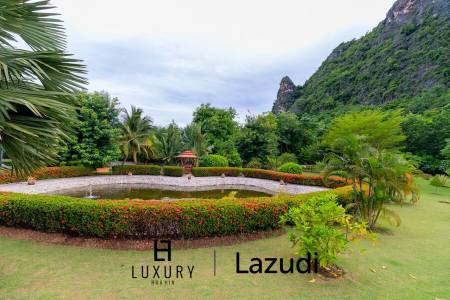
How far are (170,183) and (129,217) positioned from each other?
11.1m

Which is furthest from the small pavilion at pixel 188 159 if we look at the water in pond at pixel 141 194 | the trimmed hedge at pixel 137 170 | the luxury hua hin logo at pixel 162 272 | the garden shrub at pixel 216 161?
the luxury hua hin logo at pixel 162 272

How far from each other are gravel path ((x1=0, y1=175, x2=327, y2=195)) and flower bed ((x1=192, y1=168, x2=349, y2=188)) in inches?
12.1

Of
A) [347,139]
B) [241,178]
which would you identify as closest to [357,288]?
[347,139]

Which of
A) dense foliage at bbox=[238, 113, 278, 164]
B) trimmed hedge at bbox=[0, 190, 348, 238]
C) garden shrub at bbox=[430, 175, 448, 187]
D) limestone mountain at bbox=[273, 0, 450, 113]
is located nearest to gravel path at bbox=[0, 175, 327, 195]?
dense foliage at bbox=[238, 113, 278, 164]

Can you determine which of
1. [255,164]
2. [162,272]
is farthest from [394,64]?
[162,272]

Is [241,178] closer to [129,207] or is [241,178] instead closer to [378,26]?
[129,207]

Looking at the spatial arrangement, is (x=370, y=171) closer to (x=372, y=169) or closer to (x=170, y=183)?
(x=372, y=169)

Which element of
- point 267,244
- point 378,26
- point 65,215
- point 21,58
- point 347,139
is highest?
point 378,26

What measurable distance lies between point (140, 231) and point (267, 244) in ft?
7.72

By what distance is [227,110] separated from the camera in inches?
1150

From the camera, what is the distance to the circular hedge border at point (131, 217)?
466 centimetres

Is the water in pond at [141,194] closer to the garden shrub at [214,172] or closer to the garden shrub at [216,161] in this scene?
the garden shrub at [214,172]

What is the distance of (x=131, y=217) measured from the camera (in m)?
4.68

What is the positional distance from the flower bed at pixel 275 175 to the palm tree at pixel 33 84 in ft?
36.0
